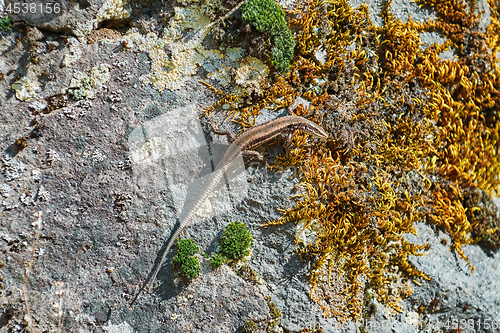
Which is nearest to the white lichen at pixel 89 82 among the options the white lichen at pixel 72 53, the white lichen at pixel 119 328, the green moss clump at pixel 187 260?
the white lichen at pixel 72 53

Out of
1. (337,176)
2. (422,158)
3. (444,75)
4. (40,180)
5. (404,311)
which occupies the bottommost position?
(404,311)

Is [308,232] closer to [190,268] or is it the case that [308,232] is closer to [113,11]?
[190,268]

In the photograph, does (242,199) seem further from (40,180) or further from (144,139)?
(40,180)

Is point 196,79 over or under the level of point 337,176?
over

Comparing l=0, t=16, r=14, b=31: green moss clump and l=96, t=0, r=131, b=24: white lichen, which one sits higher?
l=96, t=0, r=131, b=24: white lichen

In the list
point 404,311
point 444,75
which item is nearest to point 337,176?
point 404,311

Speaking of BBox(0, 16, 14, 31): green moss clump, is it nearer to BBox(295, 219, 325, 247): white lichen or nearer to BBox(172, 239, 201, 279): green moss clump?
BBox(172, 239, 201, 279): green moss clump

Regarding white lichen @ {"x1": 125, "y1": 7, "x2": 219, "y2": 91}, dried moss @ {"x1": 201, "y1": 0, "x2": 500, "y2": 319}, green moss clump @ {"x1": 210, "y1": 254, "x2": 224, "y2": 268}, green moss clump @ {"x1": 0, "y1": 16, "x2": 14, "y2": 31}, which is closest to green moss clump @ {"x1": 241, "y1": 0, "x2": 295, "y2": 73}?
dried moss @ {"x1": 201, "y1": 0, "x2": 500, "y2": 319}
